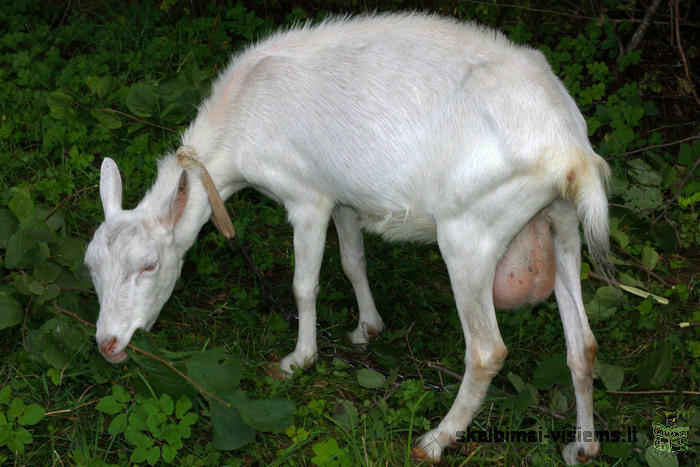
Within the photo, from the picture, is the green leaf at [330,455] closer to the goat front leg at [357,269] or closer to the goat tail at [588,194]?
the goat front leg at [357,269]

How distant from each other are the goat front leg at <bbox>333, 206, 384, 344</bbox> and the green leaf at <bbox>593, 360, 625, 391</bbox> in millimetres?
1234

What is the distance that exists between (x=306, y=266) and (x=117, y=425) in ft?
3.91

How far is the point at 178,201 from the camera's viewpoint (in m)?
3.69

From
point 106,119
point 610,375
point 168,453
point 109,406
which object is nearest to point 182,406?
point 168,453

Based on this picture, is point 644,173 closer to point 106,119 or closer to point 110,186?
point 110,186

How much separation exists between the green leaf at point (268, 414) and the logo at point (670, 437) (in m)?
1.65

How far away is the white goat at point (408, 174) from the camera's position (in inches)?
124

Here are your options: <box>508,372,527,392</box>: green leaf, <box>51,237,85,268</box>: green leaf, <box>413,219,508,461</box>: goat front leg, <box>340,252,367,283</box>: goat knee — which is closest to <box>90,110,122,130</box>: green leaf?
<box>51,237,85,268</box>: green leaf

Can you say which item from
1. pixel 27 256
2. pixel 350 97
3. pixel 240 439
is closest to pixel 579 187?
pixel 350 97

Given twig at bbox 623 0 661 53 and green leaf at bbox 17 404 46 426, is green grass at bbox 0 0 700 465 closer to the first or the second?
green leaf at bbox 17 404 46 426

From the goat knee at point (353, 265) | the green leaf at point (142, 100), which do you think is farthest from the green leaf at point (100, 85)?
the goat knee at point (353, 265)

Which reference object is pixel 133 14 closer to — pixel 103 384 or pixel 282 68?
pixel 282 68

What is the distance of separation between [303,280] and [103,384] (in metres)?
1.14

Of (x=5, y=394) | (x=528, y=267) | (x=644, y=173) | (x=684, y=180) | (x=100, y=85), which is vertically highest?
(x=528, y=267)
